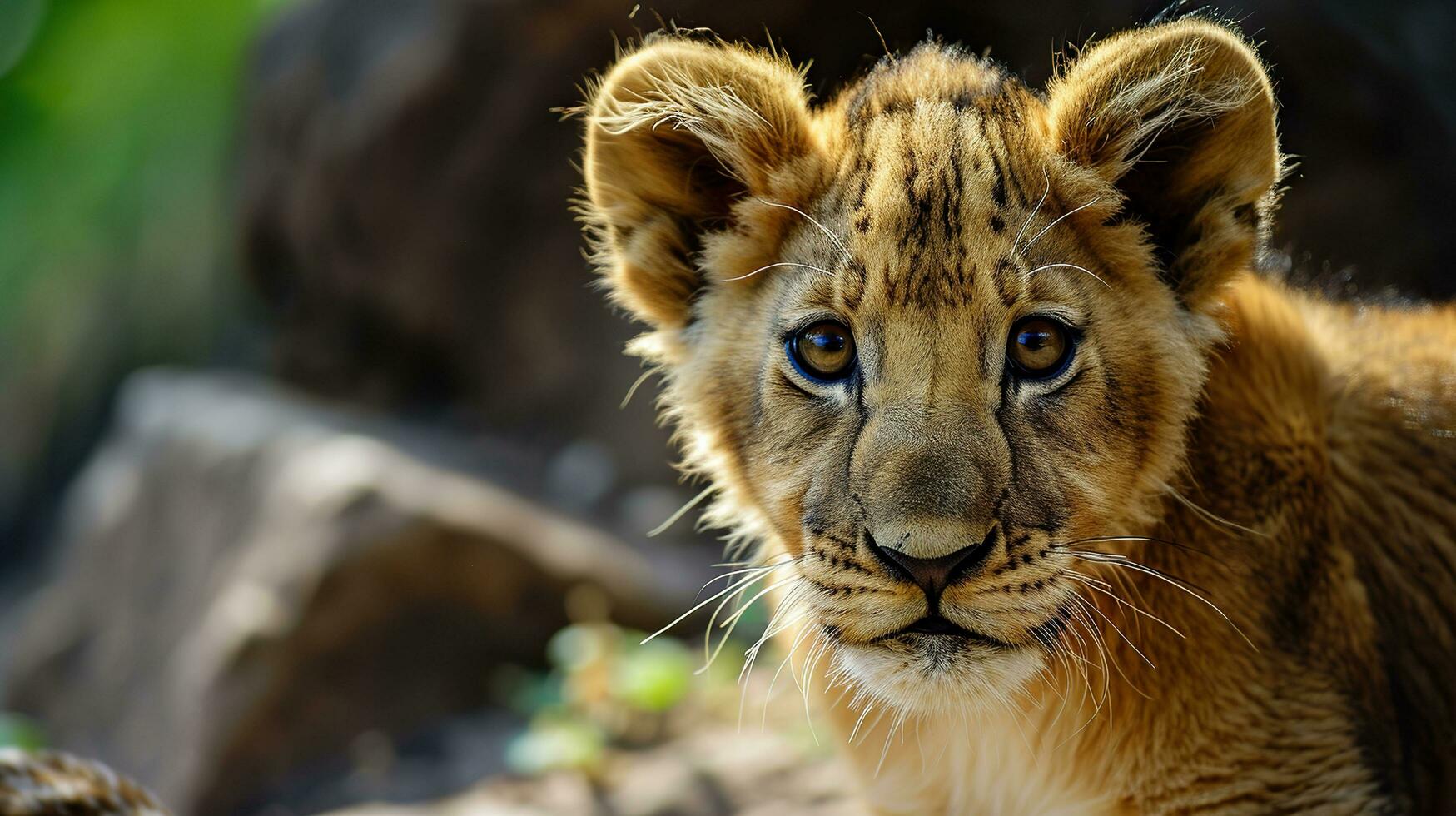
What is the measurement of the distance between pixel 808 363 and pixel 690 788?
8.08 ft

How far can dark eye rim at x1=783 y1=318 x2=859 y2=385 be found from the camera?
2666 mm

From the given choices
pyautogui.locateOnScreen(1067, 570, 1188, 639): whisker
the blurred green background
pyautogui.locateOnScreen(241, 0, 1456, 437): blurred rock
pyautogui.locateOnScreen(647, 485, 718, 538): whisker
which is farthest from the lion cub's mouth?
the blurred green background

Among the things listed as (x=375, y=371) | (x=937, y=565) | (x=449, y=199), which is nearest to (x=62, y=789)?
(x=937, y=565)

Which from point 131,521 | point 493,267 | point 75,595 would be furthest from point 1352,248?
point 75,595

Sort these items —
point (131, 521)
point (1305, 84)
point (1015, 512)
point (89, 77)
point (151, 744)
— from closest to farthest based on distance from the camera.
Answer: point (1015, 512) < point (1305, 84) < point (151, 744) < point (131, 521) < point (89, 77)

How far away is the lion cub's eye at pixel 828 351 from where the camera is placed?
2674mm

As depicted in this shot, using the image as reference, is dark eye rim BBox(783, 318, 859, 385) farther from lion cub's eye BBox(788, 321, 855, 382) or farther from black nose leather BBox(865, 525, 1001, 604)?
black nose leather BBox(865, 525, 1001, 604)

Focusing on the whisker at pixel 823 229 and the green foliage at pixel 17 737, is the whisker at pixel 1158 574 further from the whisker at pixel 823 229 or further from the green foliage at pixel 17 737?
the green foliage at pixel 17 737

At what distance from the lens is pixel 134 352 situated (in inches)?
428

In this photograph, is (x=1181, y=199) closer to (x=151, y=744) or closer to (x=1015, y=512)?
(x=1015, y=512)

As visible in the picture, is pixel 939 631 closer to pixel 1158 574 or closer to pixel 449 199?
pixel 1158 574

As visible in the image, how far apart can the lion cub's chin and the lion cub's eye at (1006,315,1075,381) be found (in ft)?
1.81

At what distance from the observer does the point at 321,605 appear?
585 cm

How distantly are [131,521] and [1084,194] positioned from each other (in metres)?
6.99
